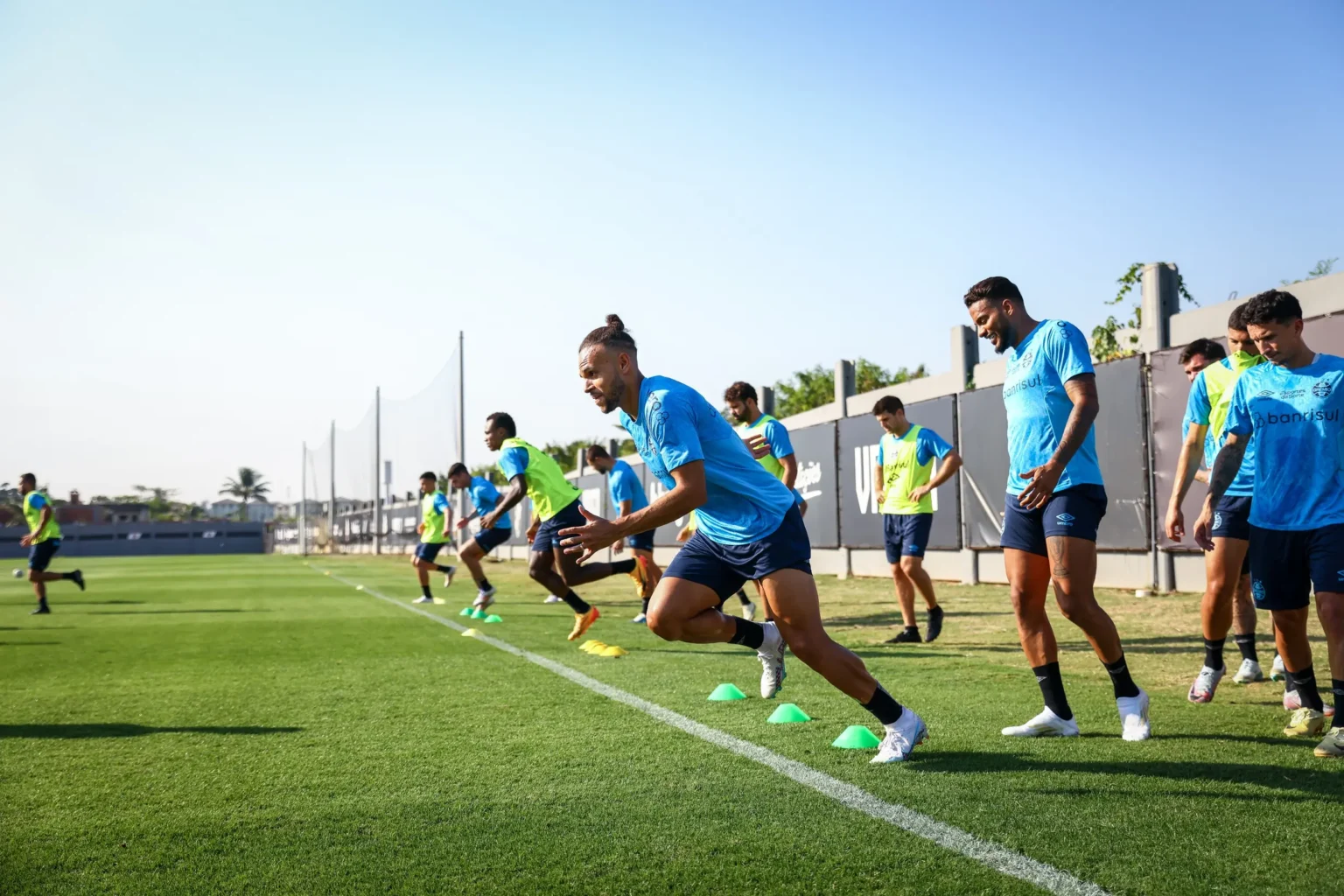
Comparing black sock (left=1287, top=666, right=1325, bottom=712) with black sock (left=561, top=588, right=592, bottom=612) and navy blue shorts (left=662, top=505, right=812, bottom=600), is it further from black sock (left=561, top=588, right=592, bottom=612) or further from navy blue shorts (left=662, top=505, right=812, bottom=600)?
black sock (left=561, top=588, right=592, bottom=612)

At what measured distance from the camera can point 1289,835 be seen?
307 centimetres

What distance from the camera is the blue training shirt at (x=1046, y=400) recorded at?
458cm

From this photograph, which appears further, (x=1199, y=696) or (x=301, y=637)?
(x=301, y=637)

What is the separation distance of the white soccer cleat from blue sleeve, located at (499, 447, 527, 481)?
637cm

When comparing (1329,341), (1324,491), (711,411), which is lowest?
(1324,491)

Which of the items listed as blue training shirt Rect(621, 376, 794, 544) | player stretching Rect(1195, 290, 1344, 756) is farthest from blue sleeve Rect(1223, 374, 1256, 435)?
blue training shirt Rect(621, 376, 794, 544)

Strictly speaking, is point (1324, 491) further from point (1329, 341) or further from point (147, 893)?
point (1329, 341)

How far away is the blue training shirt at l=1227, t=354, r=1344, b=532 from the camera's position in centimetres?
431

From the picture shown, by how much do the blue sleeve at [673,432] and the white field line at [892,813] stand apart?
50.0 inches

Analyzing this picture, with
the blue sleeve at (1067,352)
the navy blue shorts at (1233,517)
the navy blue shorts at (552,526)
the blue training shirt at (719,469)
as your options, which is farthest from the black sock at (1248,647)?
the navy blue shorts at (552,526)

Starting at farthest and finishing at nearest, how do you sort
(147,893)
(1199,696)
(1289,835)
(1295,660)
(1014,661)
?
1. (1014,661)
2. (1199,696)
3. (1295,660)
4. (1289,835)
5. (147,893)

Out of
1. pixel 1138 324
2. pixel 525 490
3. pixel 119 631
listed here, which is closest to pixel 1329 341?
pixel 1138 324

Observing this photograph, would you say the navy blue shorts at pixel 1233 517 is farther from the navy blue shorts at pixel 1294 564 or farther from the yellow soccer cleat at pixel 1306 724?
the yellow soccer cleat at pixel 1306 724

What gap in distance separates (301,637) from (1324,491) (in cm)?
898
